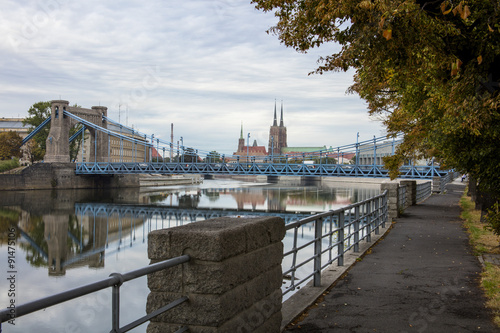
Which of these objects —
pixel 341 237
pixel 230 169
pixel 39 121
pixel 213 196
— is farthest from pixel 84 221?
pixel 39 121

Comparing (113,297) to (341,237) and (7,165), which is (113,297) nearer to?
(341,237)

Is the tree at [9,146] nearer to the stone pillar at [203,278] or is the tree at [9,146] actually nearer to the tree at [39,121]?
the tree at [39,121]

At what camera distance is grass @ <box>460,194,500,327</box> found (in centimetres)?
641

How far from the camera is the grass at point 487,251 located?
6411 mm

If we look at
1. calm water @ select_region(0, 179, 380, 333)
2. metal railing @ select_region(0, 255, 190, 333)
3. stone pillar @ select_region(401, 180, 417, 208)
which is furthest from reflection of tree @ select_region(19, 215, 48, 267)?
metal railing @ select_region(0, 255, 190, 333)

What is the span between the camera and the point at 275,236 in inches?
190

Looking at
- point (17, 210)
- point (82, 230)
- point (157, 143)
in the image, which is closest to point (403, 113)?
point (82, 230)

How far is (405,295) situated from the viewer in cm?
690

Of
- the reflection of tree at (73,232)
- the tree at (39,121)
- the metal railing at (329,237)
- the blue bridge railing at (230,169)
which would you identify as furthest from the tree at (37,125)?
the metal railing at (329,237)

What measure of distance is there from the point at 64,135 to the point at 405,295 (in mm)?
62579

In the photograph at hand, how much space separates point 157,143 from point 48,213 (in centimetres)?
3905

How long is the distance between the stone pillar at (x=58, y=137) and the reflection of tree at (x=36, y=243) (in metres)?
32.1

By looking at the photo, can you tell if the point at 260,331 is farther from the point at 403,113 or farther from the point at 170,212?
the point at 170,212

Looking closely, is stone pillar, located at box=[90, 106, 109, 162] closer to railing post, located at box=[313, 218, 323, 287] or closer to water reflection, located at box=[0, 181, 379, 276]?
water reflection, located at box=[0, 181, 379, 276]
